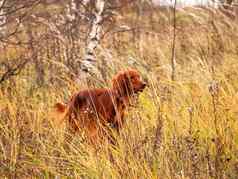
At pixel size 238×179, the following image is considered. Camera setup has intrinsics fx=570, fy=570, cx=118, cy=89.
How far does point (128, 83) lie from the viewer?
4957 mm

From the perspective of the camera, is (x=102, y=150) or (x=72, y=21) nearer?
(x=102, y=150)

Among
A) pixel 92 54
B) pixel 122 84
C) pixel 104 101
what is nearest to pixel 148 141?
pixel 104 101

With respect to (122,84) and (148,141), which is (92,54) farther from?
(148,141)

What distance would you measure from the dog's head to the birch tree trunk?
83 cm

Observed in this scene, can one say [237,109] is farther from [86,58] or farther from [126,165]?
[86,58]

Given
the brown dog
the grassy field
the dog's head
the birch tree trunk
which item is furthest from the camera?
the birch tree trunk

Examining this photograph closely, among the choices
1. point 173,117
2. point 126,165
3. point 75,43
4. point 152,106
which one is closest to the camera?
point 126,165

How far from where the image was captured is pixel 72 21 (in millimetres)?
7375

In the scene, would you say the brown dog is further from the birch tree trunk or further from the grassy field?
the birch tree trunk

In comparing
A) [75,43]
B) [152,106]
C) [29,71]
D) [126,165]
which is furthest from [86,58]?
[126,165]

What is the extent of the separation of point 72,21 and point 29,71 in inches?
33.6

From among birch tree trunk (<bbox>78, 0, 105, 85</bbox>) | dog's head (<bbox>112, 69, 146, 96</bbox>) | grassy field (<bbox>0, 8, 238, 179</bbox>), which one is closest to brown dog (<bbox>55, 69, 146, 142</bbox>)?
dog's head (<bbox>112, 69, 146, 96</bbox>)

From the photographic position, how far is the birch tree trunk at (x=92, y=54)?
6.13m

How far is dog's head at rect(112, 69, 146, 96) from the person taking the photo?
16.1 feet
